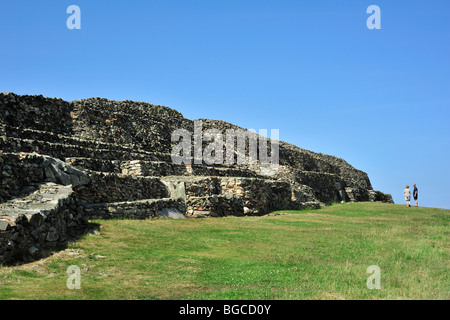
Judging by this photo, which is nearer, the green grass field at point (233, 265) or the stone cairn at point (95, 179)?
the green grass field at point (233, 265)

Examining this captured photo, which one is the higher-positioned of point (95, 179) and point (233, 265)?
point (95, 179)

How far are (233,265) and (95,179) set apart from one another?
8796 mm

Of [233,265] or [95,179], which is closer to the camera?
[233,265]

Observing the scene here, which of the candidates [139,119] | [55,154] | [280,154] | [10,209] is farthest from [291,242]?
[280,154]

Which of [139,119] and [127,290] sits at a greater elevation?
[139,119]

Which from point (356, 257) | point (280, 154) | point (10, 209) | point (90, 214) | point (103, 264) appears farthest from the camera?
point (280, 154)

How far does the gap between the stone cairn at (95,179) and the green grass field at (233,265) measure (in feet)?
3.30

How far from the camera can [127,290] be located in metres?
8.56

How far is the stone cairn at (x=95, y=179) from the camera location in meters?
11.9

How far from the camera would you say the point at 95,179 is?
56.5ft

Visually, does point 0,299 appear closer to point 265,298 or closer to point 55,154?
point 265,298

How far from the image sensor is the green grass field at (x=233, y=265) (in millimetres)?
8352

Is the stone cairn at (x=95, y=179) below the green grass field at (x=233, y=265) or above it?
above

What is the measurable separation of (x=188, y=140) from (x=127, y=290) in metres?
34.7
